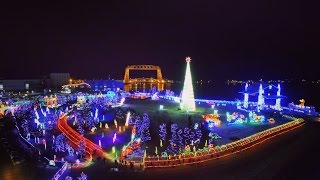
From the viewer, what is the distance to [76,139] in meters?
30.2

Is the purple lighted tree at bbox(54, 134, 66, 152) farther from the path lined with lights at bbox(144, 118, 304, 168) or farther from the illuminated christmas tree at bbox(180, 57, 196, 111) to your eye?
the illuminated christmas tree at bbox(180, 57, 196, 111)

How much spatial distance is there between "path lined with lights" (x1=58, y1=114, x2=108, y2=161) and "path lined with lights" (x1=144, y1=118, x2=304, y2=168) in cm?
420

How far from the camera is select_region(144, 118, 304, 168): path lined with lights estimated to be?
23.7 meters

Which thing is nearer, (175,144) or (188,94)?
(175,144)

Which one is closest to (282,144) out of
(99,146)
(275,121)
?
(275,121)

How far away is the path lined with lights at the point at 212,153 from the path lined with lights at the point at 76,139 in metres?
4.20

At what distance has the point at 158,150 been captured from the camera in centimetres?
2730

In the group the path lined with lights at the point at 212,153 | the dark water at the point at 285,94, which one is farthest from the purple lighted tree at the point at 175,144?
the dark water at the point at 285,94

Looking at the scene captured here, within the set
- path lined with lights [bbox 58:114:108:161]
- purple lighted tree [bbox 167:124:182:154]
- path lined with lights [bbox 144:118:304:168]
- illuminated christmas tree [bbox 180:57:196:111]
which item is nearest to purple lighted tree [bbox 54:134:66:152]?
path lined with lights [bbox 58:114:108:161]

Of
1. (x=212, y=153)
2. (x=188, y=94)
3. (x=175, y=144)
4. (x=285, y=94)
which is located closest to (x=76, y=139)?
(x=175, y=144)

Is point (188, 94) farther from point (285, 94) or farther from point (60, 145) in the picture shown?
point (285, 94)

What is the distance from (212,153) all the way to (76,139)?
40.6 ft

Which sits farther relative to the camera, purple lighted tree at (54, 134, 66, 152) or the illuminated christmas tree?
the illuminated christmas tree

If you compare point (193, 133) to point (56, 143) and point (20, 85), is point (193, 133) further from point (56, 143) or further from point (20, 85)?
point (20, 85)
